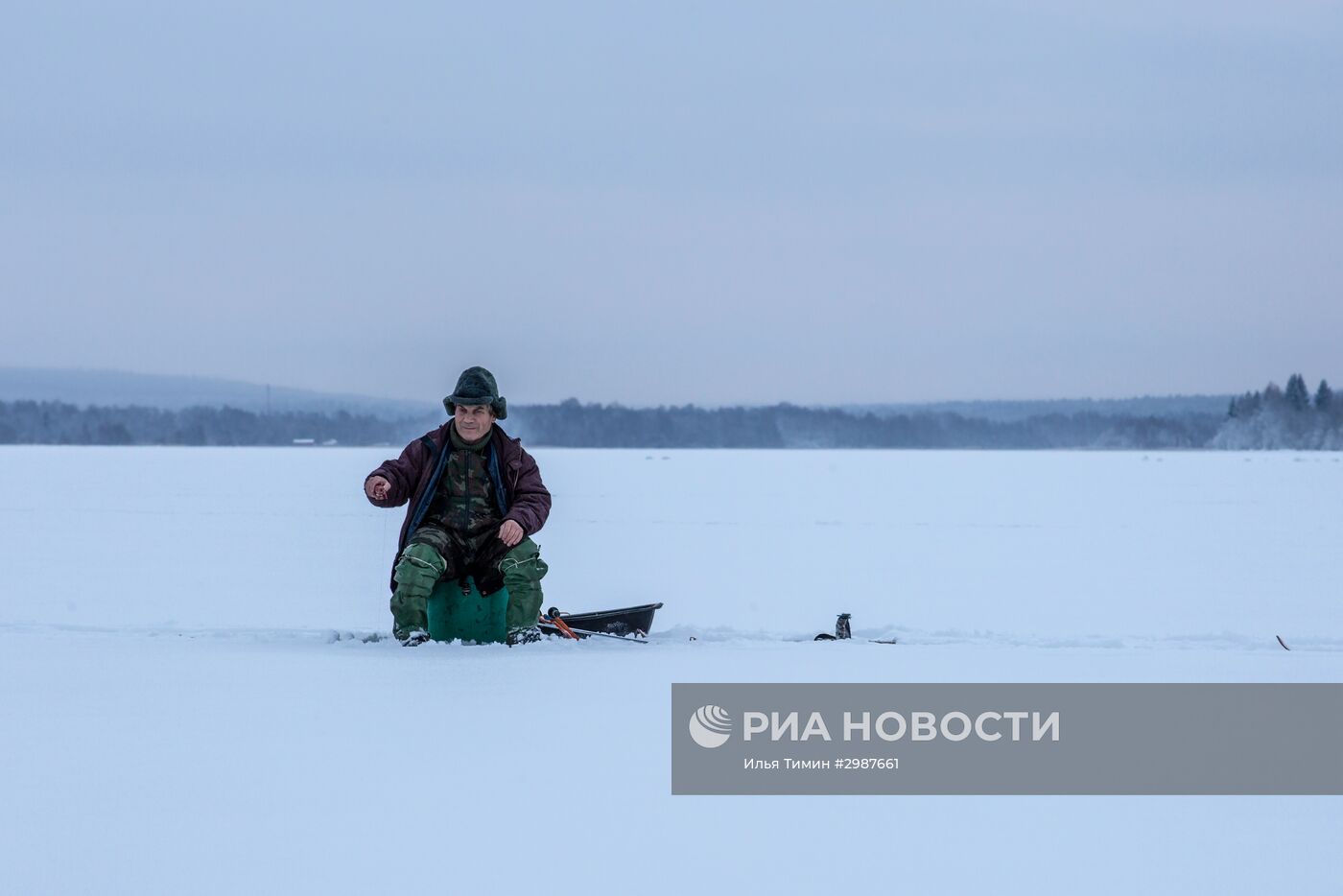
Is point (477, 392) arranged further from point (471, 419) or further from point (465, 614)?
point (465, 614)

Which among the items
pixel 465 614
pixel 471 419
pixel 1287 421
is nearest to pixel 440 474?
pixel 471 419

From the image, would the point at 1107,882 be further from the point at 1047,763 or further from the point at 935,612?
the point at 935,612

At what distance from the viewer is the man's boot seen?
6.57m

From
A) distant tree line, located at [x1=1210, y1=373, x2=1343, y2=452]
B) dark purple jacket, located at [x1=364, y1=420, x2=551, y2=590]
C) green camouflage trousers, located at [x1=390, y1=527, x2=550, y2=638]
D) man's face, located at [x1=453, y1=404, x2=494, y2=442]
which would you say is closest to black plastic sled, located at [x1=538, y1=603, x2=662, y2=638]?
green camouflage trousers, located at [x1=390, y1=527, x2=550, y2=638]

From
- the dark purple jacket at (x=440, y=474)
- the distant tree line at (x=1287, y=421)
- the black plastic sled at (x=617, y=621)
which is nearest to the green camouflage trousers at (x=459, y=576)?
the dark purple jacket at (x=440, y=474)

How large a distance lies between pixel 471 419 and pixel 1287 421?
130 metres

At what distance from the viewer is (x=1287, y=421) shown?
123 m

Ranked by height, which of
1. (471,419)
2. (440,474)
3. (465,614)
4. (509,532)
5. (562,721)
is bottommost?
(562,721)

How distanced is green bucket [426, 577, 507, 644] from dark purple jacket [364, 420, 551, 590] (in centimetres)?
26

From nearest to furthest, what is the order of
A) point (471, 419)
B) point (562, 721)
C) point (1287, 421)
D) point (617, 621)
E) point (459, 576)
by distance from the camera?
point (562, 721) → point (471, 419) → point (459, 576) → point (617, 621) → point (1287, 421)

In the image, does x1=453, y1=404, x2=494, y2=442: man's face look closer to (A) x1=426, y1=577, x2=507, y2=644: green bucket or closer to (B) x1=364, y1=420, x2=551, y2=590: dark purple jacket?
(B) x1=364, y1=420, x2=551, y2=590: dark purple jacket

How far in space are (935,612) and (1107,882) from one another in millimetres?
6158

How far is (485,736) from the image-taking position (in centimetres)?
483

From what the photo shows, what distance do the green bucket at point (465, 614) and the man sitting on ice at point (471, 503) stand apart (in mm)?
44
